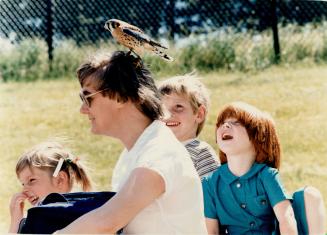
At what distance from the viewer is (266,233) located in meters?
2.59

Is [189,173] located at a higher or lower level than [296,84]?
lower

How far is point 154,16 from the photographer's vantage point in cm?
578

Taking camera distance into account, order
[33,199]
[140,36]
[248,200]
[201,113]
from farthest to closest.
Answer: [201,113] → [33,199] → [248,200] → [140,36]

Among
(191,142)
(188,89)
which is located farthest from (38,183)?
(188,89)

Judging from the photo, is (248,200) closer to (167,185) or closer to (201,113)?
(201,113)

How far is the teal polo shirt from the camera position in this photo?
2.57m

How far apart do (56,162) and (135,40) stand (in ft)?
2.71

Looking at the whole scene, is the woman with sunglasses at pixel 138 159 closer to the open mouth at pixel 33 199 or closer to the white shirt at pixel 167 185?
the white shirt at pixel 167 185

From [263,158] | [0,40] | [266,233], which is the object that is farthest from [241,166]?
[0,40]

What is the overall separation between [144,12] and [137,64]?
3.77 metres

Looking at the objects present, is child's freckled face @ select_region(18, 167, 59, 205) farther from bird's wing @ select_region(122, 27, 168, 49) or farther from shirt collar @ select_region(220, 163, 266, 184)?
bird's wing @ select_region(122, 27, 168, 49)

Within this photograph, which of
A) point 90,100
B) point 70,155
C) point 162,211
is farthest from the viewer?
point 70,155

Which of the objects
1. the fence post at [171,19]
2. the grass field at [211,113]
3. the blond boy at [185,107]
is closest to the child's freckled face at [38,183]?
the blond boy at [185,107]

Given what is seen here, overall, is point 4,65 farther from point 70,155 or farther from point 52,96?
point 70,155
